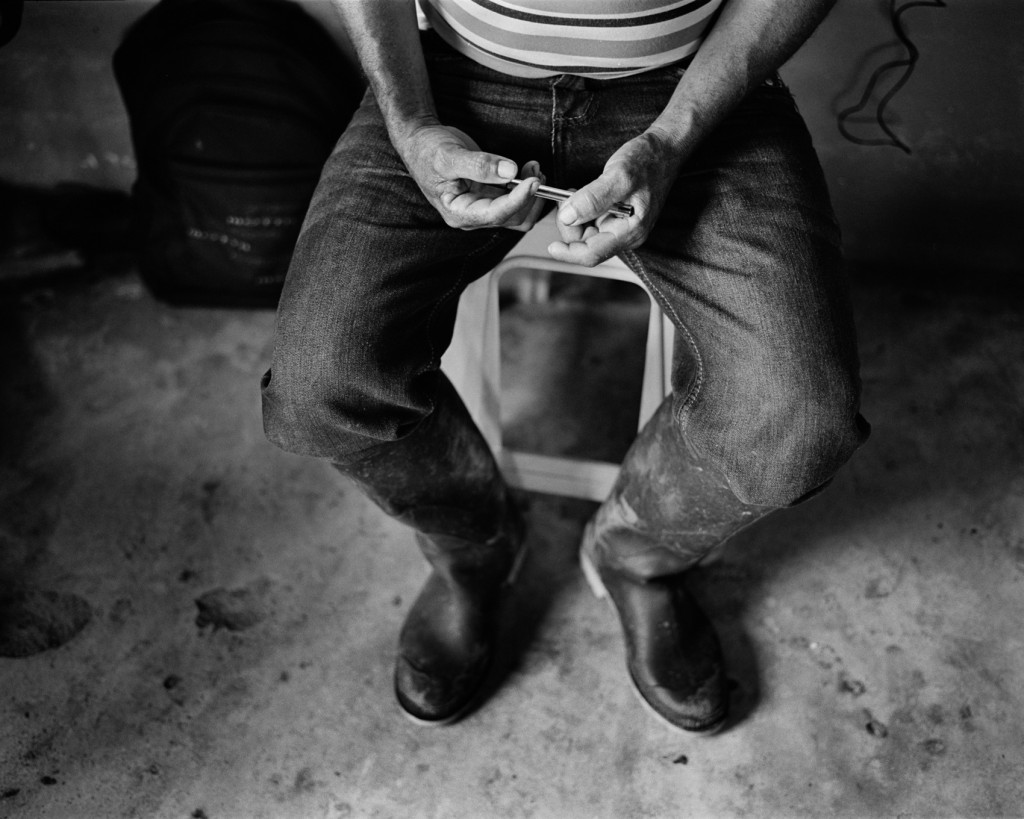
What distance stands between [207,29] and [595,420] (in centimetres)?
103

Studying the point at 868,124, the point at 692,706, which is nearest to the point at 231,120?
the point at 868,124

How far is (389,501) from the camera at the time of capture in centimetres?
117

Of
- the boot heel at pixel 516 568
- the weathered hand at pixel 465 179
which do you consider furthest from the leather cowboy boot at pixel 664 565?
the weathered hand at pixel 465 179

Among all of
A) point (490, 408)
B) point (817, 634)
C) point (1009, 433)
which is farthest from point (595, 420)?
point (1009, 433)

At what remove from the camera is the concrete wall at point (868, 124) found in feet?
4.86

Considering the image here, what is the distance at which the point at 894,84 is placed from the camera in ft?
5.04

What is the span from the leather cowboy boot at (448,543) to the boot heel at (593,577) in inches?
4.4

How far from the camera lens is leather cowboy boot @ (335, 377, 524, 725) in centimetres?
112

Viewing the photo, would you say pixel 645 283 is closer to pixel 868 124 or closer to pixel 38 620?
pixel 868 124

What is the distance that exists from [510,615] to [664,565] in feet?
0.98

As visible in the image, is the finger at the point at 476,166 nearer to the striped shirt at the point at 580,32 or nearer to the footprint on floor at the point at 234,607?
the striped shirt at the point at 580,32

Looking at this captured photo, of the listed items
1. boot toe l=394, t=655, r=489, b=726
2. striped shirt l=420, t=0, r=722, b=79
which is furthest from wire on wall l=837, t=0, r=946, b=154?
boot toe l=394, t=655, r=489, b=726

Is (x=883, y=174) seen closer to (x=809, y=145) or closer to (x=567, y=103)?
(x=809, y=145)

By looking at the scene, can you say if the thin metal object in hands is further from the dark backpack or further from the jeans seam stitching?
the dark backpack
